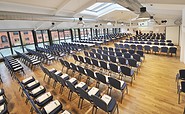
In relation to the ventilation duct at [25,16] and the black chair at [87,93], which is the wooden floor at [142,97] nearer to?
the black chair at [87,93]

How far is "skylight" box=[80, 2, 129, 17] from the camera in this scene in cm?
1054

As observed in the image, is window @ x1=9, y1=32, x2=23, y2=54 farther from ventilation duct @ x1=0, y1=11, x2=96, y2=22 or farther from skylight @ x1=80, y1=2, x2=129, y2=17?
skylight @ x1=80, y1=2, x2=129, y2=17

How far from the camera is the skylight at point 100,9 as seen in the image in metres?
10.5

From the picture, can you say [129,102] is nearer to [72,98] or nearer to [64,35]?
[72,98]

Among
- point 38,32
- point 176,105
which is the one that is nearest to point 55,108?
point 176,105

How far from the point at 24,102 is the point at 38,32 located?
10.5 m

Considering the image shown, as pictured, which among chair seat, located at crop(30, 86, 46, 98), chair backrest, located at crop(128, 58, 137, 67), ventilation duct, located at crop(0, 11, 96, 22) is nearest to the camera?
chair seat, located at crop(30, 86, 46, 98)

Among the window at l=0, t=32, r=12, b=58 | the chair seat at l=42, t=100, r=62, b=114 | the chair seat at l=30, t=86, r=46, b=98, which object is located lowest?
the chair seat at l=42, t=100, r=62, b=114

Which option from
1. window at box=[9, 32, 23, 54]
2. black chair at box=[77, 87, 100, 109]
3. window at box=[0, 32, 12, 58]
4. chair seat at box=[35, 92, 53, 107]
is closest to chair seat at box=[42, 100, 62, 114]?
chair seat at box=[35, 92, 53, 107]

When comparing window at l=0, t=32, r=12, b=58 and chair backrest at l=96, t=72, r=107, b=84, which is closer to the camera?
chair backrest at l=96, t=72, r=107, b=84

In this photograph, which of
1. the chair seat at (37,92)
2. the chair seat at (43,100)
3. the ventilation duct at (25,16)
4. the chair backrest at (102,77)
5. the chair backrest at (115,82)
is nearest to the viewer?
the chair seat at (43,100)

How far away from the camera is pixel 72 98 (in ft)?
14.5

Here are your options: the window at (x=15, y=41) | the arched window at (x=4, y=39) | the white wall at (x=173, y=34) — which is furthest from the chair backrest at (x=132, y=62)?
the arched window at (x=4, y=39)

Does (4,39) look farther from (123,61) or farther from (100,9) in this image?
(123,61)
